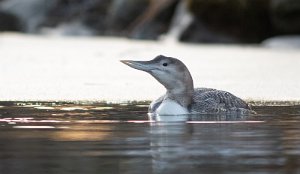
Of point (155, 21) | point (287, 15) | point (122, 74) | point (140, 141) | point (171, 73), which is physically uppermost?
point (155, 21)

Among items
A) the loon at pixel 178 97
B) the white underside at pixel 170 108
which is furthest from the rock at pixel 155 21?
the white underside at pixel 170 108

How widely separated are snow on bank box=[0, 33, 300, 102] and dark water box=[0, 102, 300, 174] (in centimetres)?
211

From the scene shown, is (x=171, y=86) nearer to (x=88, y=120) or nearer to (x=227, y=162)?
(x=88, y=120)

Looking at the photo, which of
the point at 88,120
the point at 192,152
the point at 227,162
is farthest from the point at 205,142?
the point at 88,120

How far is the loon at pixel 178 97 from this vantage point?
11.6 meters

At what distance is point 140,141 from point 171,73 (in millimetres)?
2575

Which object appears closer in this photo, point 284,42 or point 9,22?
point 284,42

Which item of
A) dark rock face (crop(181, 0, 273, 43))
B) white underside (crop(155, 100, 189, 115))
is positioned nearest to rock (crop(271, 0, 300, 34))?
dark rock face (crop(181, 0, 273, 43))

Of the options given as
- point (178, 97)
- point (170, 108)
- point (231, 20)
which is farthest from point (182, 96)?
point (231, 20)

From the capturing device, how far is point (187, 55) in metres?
25.2

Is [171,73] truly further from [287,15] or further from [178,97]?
[287,15]

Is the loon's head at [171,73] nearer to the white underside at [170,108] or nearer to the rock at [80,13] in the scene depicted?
the white underside at [170,108]

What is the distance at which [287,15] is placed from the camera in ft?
107

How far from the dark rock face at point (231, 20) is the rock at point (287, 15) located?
178 centimetres
